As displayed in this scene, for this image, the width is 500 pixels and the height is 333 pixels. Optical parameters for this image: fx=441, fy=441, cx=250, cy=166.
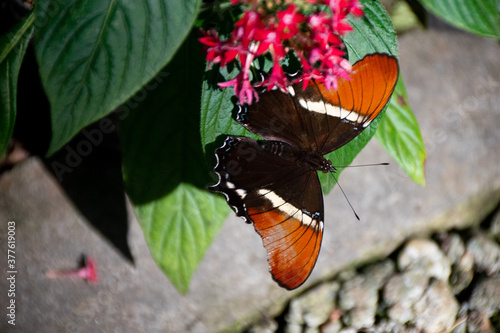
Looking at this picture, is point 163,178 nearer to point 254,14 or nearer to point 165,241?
point 165,241

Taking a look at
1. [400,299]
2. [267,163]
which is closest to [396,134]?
[267,163]

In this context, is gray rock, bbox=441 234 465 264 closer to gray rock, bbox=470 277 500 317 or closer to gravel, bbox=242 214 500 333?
gravel, bbox=242 214 500 333

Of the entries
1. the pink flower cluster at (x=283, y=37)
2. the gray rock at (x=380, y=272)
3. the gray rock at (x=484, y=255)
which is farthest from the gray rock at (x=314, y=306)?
the pink flower cluster at (x=283, y=37)

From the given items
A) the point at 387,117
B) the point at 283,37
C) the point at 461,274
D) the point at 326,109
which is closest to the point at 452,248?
the point at 461,274

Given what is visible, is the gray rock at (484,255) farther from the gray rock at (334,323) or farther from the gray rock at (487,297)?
the gray rock at (334,323)

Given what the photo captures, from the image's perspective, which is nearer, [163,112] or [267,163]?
[267,163]

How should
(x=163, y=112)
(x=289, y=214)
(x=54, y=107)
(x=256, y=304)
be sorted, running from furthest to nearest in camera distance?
(x=256, y=304), (x=163, y=112), (x=289, y=214), (x=54, y=107)

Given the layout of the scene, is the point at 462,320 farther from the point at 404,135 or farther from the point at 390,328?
the point at 404,135
